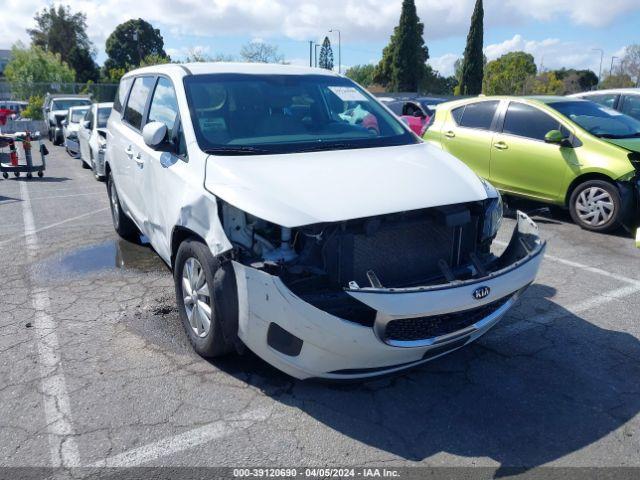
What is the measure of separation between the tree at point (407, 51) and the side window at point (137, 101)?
171ft

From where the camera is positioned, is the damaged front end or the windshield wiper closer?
the damaged front end

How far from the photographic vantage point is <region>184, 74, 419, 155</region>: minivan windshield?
3.90 m

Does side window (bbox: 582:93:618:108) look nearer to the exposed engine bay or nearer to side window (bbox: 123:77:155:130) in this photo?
side window (bbox: 123:77:155:130)

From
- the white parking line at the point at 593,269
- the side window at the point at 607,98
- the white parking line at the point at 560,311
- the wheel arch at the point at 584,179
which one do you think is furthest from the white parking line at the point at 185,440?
the side window at the point at 607,98

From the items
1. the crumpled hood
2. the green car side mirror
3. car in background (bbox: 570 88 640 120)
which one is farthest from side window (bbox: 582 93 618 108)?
the crumpled hood

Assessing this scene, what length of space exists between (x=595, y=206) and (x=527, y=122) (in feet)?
4.97

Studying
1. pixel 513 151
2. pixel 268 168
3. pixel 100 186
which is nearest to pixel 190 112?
pixel 268 168

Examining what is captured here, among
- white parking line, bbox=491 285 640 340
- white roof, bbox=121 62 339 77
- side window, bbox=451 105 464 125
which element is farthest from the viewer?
side window, bbox=451 105 464 125

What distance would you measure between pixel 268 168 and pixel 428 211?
40.0 inches

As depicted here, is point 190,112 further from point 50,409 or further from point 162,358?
point 50,409

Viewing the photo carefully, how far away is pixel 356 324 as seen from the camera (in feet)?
9.54

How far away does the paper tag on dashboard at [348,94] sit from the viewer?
15.6 feet

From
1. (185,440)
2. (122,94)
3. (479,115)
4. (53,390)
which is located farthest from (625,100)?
(53,390)

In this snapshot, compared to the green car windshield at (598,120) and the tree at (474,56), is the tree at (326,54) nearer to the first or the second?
the tree at (474,56)
